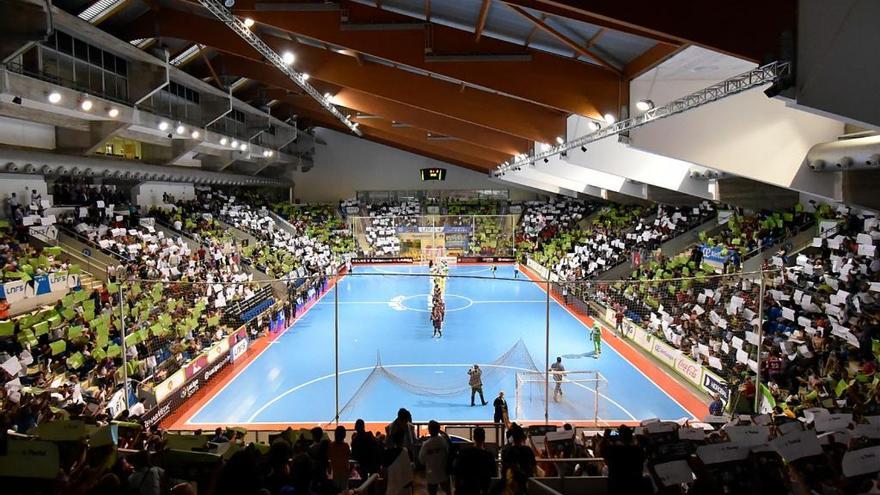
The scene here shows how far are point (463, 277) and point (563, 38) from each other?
6126mm

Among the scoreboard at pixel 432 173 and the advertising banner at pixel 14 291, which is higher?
the scoreboard at pixel 432 173

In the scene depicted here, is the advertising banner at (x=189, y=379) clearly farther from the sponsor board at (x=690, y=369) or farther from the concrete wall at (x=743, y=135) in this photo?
the sponsor board at (x=690, y=369)

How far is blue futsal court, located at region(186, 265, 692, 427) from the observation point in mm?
12391

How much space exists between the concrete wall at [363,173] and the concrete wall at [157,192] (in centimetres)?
1569

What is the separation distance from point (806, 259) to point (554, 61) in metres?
8.94

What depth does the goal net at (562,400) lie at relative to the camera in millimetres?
11758

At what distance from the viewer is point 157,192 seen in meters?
25.6

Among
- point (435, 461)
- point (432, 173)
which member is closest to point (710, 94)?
point (435, 461)

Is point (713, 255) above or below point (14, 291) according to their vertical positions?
above

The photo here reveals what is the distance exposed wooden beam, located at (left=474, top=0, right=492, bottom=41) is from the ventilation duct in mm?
6906

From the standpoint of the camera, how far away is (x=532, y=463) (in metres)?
5.45

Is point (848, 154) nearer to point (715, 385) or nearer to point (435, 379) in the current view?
point (715, 385)

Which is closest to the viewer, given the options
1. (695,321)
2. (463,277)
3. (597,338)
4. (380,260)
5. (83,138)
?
(463,277)

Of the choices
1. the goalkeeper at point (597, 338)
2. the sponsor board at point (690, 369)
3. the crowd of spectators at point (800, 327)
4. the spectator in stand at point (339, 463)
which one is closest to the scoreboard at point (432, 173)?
the goalkeeper at point (597, 338)
